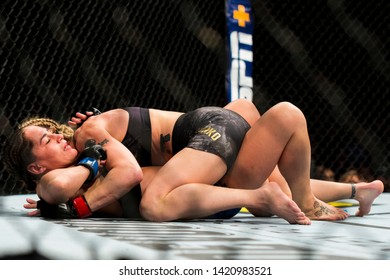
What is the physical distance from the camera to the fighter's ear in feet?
4.65

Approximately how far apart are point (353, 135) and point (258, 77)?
0.73 m

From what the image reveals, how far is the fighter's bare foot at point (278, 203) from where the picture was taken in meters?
1.27

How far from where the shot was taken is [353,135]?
3.95 meters

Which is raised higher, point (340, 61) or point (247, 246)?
point (247, 246)

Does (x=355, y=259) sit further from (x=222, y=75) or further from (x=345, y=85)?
(x=345, y=85)

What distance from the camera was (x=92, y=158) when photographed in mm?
1365

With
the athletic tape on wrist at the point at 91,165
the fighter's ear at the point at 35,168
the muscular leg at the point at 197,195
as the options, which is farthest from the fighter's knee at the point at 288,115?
the fighter's ear at the point at 35,168

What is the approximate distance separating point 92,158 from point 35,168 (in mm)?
156

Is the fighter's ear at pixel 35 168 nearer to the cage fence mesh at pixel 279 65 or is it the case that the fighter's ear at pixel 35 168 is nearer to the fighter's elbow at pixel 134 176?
the fighter's elbow at pixel 134 176

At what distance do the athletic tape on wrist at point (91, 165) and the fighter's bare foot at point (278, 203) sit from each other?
0.37 m

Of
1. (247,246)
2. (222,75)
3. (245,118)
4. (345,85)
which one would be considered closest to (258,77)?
(222,75)

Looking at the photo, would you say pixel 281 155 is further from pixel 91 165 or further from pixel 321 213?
pixel 91 165

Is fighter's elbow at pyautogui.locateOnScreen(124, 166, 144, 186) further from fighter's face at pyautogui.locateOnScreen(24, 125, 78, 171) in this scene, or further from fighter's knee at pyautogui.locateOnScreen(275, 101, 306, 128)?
fighter's knee at pyautogui.locateOnScreen(275, 101, 306, 128)

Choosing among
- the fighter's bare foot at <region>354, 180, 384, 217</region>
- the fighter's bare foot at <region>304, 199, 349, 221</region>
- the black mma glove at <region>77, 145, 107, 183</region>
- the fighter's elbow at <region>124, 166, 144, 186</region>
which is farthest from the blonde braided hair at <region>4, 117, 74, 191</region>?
the fighter's bare foot at <region>354, 180, 384, 217</region>
